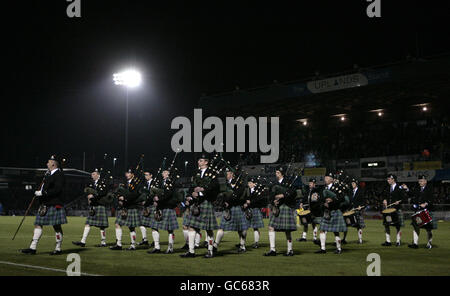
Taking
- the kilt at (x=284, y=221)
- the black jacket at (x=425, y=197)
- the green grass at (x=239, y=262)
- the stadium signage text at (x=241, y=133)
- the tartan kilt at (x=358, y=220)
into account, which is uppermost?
the stadium signage text at (x=241, y=133)

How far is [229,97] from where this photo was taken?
161ft

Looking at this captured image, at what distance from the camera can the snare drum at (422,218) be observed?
16391mm

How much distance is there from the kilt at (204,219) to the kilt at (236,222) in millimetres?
2228

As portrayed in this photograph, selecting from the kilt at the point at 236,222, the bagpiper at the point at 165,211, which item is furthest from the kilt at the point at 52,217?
the kilt at the point at 236,222

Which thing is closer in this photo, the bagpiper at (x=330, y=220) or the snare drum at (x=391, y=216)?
the bagpiper at (x=330, y=220)

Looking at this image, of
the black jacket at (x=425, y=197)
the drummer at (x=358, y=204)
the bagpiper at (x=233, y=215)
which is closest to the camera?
the bagpiper at (x=233, y=215)

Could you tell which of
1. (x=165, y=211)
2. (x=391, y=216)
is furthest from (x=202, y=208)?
(x=391, y=216)

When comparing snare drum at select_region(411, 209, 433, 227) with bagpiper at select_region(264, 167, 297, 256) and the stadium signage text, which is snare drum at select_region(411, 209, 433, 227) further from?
the stadium signage text

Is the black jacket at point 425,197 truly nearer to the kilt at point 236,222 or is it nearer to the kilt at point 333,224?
the kilt at point 333,224

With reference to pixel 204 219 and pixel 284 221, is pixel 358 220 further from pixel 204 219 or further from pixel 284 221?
pixel 204 219

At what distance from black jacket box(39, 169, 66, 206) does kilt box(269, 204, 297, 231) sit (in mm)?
5299

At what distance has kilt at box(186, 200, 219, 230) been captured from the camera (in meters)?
13.0
